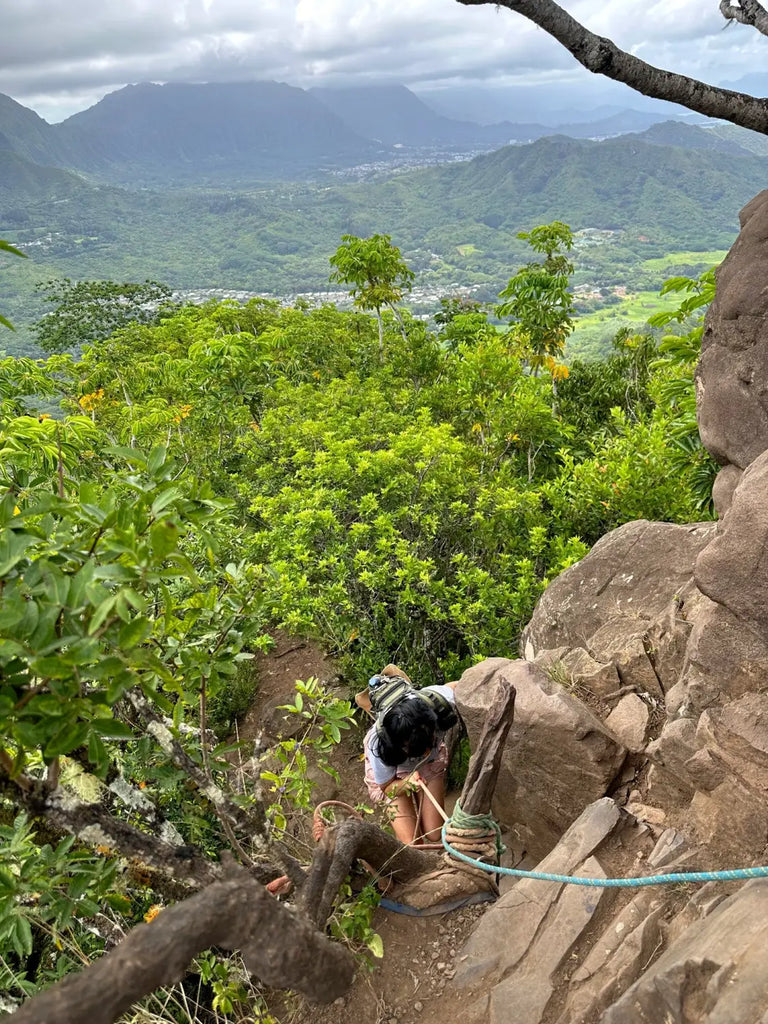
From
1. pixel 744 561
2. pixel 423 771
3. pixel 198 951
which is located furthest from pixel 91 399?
pixel 198 951

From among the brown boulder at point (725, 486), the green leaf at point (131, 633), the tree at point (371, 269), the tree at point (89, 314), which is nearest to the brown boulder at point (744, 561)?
the brown boulder at point (725, 486)

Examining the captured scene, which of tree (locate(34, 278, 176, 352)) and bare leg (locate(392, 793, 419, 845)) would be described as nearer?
bare leg (locate(392, 793, 419, 845))

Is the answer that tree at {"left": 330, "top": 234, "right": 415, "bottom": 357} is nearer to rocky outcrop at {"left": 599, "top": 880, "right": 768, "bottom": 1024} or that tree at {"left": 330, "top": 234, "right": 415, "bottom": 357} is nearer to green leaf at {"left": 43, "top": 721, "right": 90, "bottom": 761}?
rocky outcrop at {"left": 599, "top": 880, "right": 768, "bottom": 1024}

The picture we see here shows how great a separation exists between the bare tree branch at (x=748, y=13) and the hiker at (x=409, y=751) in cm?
495

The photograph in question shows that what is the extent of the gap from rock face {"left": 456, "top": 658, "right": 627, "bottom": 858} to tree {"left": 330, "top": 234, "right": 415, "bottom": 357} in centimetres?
1230

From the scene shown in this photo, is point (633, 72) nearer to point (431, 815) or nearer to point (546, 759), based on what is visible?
point (546, 759)

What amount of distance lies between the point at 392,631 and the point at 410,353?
29.5ft

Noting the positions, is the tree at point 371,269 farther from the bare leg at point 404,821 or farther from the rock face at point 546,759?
the bare leg at point 404,821

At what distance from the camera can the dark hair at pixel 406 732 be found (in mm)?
4949

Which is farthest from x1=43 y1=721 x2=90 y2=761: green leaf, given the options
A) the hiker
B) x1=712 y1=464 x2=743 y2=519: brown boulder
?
x1=712 y1=464 x2=743 y2=519: brown boulder

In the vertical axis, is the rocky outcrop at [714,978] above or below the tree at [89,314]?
below

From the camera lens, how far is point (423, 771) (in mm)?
5242

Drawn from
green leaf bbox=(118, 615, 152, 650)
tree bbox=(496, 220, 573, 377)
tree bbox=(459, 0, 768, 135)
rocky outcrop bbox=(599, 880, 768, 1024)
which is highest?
tree bbox=(459, 0, 768, 135)

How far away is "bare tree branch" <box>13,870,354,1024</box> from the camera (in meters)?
1.70
